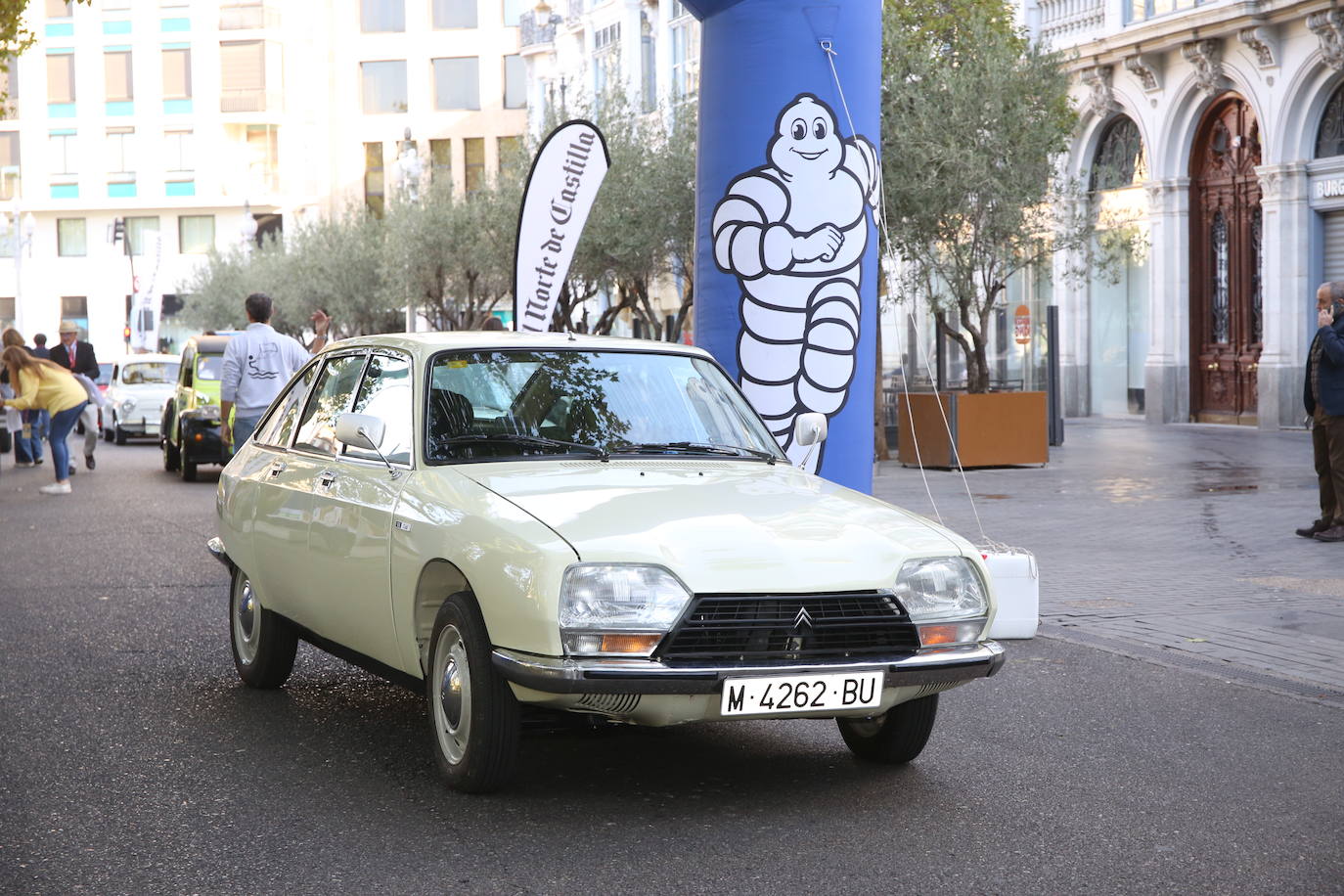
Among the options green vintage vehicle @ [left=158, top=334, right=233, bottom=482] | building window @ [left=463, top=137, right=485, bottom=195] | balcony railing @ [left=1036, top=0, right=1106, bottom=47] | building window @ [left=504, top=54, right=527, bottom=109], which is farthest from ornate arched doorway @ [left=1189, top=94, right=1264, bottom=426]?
building window @ [left=463, top=137, right=485, bottom=195]

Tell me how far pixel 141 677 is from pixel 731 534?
11.8ft

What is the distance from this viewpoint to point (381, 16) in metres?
78.0

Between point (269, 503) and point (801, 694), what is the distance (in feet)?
9.25

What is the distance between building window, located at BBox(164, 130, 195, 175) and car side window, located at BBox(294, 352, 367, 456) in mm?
75323

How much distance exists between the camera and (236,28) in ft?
258

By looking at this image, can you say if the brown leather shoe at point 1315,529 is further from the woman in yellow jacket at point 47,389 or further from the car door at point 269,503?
the woman in yellow jacket at point 47,389

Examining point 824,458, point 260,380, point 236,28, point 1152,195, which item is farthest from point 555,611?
point 236,28

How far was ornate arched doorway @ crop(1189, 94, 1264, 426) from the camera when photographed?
91.4ft

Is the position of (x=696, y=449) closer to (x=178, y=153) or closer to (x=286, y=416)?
(x=286, y=416)

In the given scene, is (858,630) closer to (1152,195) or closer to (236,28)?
(1152,195)

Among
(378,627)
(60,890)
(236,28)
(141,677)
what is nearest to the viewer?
(60,890)

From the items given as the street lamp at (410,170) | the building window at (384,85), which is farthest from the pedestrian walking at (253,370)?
the building window at (384,85)

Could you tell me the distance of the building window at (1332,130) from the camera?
2580 centimetres

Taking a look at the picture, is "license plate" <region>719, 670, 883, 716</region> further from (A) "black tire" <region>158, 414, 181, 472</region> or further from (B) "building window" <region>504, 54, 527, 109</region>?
(B) "building window" <region>504, 54, 527, 109</region>
